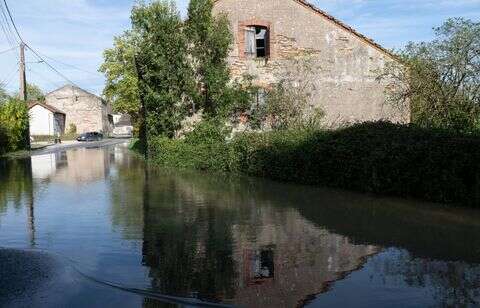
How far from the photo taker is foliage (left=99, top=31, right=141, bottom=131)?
59.0 meters

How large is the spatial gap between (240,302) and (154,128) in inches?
822

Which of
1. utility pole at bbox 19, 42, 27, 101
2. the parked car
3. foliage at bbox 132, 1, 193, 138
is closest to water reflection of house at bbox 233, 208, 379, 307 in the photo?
foliage at bbox 132, 1, 193, 138

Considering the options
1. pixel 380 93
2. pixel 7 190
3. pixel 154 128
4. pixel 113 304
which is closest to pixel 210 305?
pixel 113 304

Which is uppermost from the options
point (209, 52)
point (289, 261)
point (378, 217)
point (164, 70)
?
point (209, 52)

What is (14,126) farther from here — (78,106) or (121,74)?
(78,106)

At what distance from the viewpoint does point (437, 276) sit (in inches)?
269

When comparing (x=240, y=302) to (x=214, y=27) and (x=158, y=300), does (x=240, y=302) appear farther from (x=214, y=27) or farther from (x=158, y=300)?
(x=214, y=27)

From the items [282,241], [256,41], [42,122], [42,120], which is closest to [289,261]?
[282,241]

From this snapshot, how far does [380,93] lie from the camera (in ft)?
88.9

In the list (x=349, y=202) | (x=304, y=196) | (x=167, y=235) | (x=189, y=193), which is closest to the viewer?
(x=167, y=235)

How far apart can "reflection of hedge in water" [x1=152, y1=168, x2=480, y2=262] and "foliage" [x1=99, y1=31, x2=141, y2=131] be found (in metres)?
44.7

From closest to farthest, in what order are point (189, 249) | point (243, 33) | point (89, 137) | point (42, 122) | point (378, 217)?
1. point (189, 249)
2. point (378, 217)
3. point (243, 33)
4. point (89, 137)
5. point (42, 122)

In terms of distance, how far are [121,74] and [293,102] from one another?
4224 cm

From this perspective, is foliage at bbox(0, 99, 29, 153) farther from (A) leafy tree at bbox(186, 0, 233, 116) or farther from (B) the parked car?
(B) the parked car
